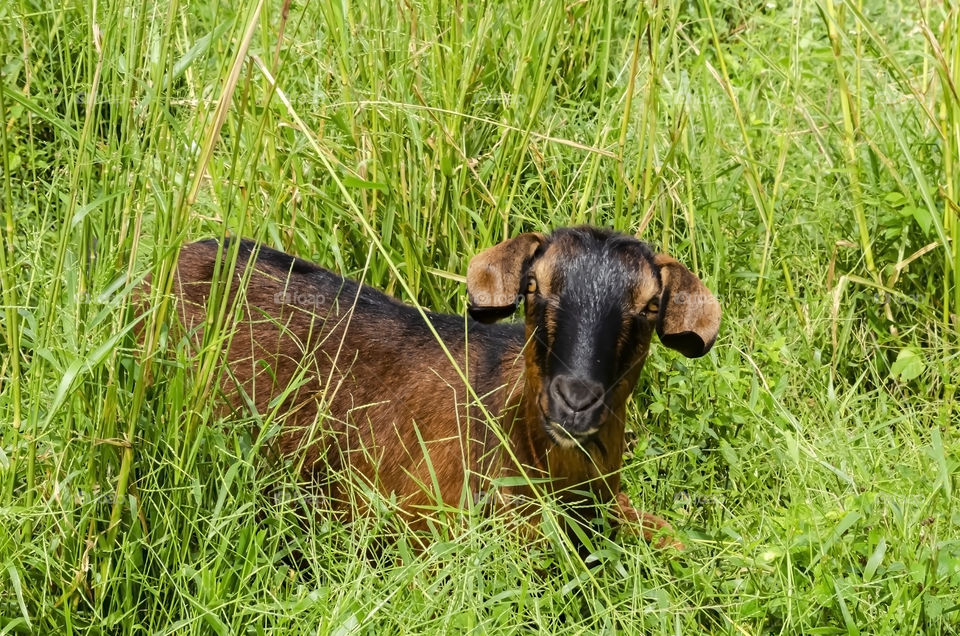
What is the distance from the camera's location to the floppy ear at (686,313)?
3059 mm

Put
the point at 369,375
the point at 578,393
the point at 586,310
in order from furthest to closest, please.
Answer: the point at 369,375, the point at 586,310, the point at 578,393

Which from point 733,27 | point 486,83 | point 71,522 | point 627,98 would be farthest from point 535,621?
point 733,27

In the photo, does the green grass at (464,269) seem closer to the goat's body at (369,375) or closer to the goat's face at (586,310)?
the goat's body at (369,375)

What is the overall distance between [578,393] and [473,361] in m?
0.79

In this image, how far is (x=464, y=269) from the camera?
12.8 feet

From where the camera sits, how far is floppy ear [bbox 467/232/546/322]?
3131mm

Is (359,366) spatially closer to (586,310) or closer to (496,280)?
(496,280)

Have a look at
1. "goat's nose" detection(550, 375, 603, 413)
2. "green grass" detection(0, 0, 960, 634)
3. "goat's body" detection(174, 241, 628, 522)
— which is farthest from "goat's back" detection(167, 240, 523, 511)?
"goat's nose" detection(550, 375, 603, 413)

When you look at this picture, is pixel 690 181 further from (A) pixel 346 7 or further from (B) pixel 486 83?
(A) pixel 346 7

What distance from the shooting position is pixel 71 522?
262 cm

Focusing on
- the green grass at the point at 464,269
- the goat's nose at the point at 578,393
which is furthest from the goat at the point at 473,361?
the green grass at the point at 464,269

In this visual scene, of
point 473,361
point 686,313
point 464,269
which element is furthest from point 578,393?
point 464,269

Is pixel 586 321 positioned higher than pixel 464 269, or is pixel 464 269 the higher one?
pixel 586 321

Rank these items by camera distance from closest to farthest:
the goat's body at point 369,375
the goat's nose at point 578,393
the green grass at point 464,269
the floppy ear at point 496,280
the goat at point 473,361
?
1. the green grass at point 464,269
2. the goat's nose at point 578,393
3. the goat at point 473,361
4. the floppy ear at point 496,280
5. the goat's body at point 369,375
